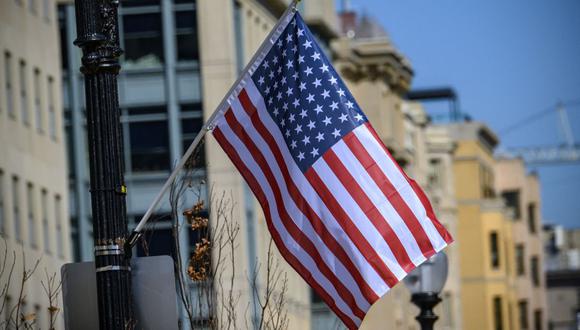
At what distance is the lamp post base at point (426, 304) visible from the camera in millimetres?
24859

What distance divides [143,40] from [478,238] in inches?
1928

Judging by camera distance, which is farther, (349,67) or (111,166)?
(349,67)

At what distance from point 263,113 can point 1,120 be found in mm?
34412

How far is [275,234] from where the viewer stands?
1535 cm

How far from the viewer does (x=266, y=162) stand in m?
15.5

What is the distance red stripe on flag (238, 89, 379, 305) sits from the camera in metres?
15.3

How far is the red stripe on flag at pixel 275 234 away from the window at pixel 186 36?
42252mm

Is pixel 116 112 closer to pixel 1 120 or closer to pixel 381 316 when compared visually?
pixel 1 120

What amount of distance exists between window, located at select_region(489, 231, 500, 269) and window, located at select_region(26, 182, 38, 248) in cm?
5706

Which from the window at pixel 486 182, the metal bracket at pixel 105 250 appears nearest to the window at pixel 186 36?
the metal bracket at pixel 105 250

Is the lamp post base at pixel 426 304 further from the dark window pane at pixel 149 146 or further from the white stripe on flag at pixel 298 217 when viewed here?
the dark window pane at pixel 149 146

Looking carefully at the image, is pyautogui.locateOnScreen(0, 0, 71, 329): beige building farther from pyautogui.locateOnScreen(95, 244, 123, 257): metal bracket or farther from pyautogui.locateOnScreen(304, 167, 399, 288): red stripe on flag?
pyautogui.locateOnScreen(95, 244, 123, 257): metal bracket

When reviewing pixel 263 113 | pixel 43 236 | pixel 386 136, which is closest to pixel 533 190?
pixel 386 136

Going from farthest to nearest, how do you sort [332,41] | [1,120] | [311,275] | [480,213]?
[480,213] → [332,41] → [1,120] → [311,275]
